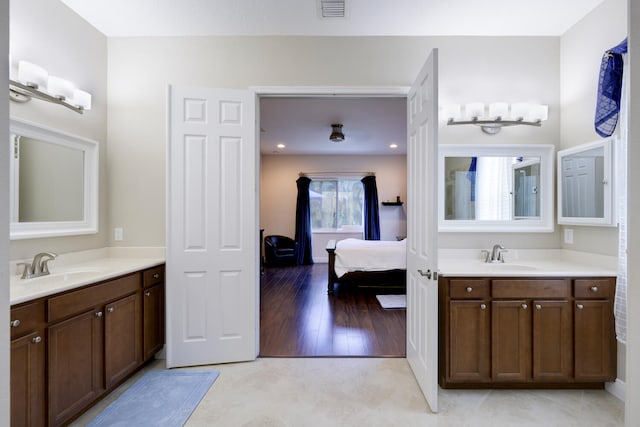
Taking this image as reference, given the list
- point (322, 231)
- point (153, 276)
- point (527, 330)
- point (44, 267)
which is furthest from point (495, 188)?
point (322, 231)

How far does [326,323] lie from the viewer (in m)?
3.59

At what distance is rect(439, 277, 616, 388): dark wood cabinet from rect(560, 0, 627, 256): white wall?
40 cm

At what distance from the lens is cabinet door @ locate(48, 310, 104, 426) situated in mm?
1680

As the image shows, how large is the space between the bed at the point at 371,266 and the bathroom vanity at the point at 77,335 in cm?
289

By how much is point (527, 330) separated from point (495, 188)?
1.21m

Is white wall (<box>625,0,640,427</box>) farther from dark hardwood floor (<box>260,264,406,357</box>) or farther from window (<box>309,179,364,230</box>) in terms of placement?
window (<box>309,179,364,230</box>)

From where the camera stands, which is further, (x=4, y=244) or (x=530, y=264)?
(x=530, y=264)

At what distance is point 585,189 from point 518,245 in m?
0.64

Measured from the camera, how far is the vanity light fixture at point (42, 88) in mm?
1943

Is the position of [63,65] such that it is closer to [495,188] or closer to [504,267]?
[495,188]

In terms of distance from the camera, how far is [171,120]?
2.50m

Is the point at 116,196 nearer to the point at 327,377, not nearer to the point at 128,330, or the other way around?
the point at 128,330

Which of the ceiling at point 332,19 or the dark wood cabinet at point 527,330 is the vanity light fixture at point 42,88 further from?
the dark wood cabinet at point 527,330

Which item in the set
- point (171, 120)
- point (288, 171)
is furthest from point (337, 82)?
point (288, 171)
